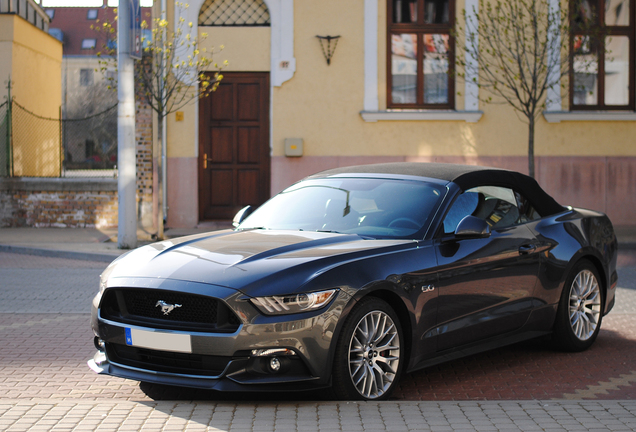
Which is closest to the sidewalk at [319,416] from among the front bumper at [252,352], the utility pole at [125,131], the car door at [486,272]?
the front bumper at [252,352]

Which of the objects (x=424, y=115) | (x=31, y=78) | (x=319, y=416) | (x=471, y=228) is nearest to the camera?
(x=319, y=416)

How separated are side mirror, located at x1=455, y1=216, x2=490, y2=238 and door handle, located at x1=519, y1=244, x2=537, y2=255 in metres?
0.61

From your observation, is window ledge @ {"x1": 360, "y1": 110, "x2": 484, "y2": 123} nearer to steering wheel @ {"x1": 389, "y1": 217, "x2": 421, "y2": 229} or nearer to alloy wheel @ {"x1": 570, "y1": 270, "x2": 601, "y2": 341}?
alloy wheel @ {"x1": 570, "y1": 270, "x2": 601, "y2": 341}

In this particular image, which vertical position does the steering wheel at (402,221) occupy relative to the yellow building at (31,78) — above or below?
below

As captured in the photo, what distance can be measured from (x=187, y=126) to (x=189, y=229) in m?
2.06

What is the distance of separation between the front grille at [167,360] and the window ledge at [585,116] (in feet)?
44.7

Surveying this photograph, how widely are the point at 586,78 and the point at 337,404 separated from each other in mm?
14454

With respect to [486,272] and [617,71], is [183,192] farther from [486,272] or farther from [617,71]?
[486,272]

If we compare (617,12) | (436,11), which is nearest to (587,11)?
(617,12)

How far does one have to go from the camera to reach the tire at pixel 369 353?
4.48 m

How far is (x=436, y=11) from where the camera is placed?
55.7 ft

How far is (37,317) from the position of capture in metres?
7.57

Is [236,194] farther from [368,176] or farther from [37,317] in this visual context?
[368,176]

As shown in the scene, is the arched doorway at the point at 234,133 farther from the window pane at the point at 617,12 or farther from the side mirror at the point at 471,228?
the side mirror at the point at 471,228
